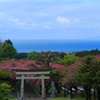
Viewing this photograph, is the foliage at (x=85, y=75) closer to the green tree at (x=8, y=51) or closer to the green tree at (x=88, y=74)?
the green tree at (x=88, y=74)

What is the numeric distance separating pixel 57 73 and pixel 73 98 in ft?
10.4

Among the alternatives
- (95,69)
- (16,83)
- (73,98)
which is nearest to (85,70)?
(95,69)

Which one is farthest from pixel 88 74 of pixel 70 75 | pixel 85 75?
pixel 70 75

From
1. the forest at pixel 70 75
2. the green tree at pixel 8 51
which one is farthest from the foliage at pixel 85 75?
the green tree at pixel 8 51

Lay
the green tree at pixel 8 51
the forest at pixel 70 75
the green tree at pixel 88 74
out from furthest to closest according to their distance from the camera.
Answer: the green tree at pixel 8 51 < the forest at pixel 70 75 < the green tree at pixel 88 74

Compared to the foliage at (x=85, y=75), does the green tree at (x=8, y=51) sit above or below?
above

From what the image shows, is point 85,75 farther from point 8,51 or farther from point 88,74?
point 8,51

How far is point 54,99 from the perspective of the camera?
768 inches

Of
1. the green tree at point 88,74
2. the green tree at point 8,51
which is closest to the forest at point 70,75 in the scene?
the green tree at point 88,74

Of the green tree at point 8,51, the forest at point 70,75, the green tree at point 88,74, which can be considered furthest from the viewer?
the green tree at point 8,51

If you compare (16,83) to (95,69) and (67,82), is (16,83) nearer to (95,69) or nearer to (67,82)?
(67,82)

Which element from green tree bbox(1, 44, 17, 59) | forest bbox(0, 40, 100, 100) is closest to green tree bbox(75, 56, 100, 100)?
forest bbox(0, 40, 100, 100)

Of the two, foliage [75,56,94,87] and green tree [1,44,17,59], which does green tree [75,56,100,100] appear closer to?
foliage [75,56,94,87]

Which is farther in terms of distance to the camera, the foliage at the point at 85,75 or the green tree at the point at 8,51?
the green tree at the point at 8,51
